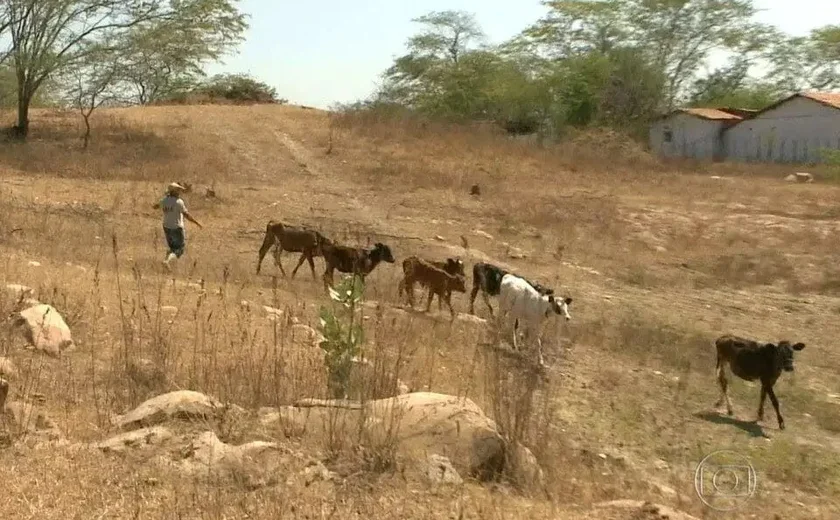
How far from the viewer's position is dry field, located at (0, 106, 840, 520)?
5.16 metres

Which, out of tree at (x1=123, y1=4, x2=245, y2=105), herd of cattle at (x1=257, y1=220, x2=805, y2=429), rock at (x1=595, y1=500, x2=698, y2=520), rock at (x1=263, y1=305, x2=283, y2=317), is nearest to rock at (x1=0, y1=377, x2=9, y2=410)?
rock at (x1=595, y1=500, x2=698, y2=520)

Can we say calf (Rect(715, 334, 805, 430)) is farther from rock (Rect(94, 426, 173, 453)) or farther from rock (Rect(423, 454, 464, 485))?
rock (Rect(94, 426, 173, 453))

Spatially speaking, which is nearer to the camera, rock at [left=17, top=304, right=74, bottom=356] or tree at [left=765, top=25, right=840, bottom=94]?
rock at [left=17, top=304, right=74, bottom=356]

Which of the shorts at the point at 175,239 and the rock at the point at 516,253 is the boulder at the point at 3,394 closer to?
the shorts at the point at 175,239

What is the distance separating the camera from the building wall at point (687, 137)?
46.2 m

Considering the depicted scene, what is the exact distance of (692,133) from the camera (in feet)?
154

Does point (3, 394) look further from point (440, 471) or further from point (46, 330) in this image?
point (440, 471)

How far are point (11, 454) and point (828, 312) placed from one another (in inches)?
588

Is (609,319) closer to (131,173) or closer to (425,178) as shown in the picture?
(425,178)

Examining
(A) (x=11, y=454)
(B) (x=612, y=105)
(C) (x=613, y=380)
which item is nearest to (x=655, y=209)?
(C) (x=613, y=380)

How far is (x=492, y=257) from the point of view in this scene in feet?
62.6

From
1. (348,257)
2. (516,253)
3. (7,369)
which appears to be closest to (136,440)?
(7,369)

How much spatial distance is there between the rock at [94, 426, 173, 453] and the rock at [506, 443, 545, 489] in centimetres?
196

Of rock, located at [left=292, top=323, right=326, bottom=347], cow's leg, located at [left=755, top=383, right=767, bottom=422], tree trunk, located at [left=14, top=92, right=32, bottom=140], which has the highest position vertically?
tree trunk, located at [left=14, top=92, right=32, bottom=140]
